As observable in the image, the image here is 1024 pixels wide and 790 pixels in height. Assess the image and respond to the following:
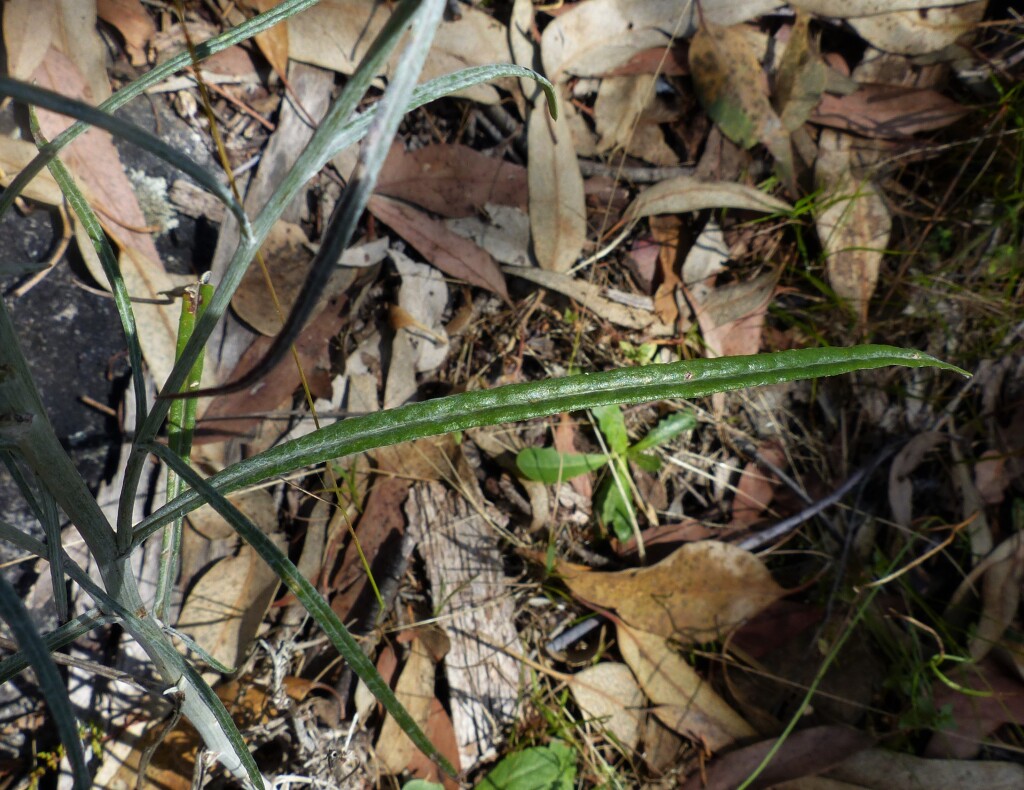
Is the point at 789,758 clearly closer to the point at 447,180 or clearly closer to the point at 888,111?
the point at 447,180

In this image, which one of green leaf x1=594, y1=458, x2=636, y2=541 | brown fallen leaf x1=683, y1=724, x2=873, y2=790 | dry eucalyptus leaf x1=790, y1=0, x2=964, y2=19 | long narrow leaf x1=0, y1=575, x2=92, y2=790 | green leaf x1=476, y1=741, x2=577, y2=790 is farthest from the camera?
dry eucalyptus leaf x1=790, y1=0, x2=964, y2=19

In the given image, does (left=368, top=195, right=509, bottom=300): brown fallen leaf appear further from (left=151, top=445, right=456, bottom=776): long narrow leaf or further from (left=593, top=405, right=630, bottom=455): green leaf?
(left=151, top=445, right=456, bottom=776): long narrow leaf

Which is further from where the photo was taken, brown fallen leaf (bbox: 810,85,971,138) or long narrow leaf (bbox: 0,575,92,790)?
brown fallen leaf (bbox: 810,85,971,138)

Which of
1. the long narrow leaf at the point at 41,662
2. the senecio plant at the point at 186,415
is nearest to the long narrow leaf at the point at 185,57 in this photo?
the senecio plant at the point at 186,415

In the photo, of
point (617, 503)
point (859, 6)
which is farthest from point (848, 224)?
point (617, 503)

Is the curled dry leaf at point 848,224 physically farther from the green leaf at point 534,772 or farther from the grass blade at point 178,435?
the grass blade at point 178,435

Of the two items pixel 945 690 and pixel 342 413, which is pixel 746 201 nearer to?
pixel 342 413

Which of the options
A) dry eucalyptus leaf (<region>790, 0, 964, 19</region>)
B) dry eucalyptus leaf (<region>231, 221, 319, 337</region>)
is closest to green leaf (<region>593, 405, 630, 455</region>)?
dry eucalyptus leaf (<region>231, 221, 319, 337</region>)
